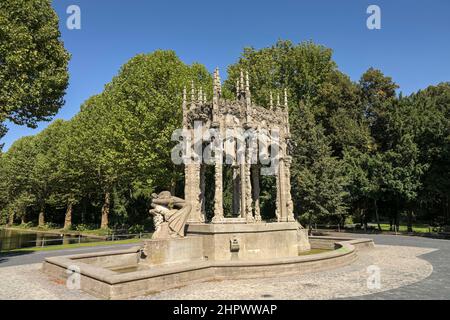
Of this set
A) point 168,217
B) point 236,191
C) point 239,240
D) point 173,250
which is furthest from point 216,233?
point 236,191

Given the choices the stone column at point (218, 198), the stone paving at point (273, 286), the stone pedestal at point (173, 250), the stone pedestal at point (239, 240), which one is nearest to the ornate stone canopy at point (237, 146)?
the stone column at point (218, 198)

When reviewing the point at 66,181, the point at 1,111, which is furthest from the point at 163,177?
the point at 66,181

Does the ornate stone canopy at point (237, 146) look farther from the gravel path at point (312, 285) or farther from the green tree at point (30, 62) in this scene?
the green tree at point (30, 62)

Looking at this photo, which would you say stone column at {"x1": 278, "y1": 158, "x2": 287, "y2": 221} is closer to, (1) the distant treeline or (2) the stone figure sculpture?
(2) the stone figure sculpture

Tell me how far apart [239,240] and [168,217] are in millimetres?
3486

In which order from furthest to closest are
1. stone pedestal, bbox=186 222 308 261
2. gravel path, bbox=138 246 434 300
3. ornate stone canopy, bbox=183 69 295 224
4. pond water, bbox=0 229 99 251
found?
1. pond water, bbox=0 229 99 251
2. ornate stone canopy, bbox=183 69 295 224
3. stone pedestal, bbox=186 222 308 261
4. gravel path, bbox=138 246 434 300

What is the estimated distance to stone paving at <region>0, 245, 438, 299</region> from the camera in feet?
34.1

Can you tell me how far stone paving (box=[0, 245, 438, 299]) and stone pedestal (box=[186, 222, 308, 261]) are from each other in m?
2.39

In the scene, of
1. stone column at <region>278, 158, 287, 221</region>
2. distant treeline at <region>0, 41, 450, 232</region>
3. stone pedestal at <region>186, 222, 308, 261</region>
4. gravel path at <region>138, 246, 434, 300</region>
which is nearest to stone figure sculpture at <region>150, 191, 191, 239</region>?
stone pedestal at <region>186, 222, 308, 261</region>

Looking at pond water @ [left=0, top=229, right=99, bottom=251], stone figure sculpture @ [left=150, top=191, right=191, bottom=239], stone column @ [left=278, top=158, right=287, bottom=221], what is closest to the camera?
stone figure sculpture @ [left=150, top=191, right=191, bottom=239]

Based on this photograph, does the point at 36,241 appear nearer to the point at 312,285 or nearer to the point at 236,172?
the point at 236,172

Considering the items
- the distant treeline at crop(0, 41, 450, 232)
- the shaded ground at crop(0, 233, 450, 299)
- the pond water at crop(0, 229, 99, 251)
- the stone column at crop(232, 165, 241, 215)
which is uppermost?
the distant treeline at crop(0, 41, 450, 232)

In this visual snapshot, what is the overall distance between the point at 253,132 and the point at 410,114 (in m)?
29.5

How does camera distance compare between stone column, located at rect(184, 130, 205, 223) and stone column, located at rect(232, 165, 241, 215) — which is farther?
stone column, located at rect(232, 165, 241, 215)
